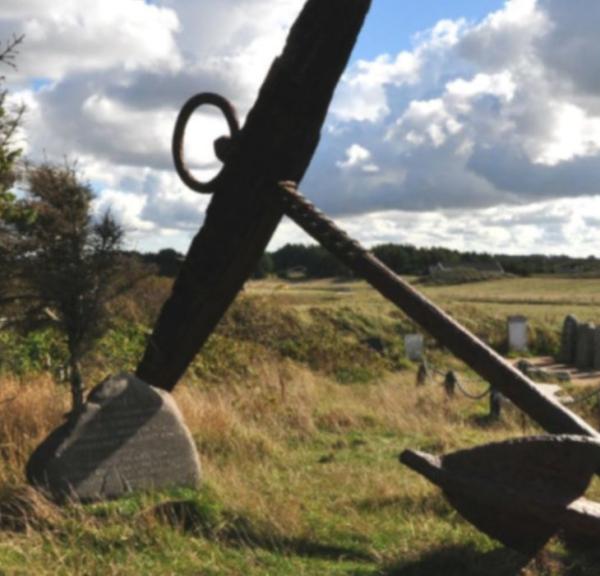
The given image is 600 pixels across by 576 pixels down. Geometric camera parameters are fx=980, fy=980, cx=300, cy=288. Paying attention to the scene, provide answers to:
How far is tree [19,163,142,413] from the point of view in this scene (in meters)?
7.69

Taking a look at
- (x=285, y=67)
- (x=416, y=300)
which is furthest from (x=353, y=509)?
(x=285, y=67)

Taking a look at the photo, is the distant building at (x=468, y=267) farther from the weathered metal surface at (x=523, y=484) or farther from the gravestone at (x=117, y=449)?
the weathered metal surface at (x=523, y=484)

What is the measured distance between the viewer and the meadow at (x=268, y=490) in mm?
4746

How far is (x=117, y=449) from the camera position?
578cm

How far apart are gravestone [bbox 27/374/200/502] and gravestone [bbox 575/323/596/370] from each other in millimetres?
15428

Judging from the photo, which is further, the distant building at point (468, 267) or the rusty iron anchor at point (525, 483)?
the distant building at point (468, 267)

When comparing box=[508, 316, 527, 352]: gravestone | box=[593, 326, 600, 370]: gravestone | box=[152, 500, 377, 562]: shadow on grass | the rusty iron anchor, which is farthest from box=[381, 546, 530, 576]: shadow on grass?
box=[508, 316, 527, 352]: gravestone

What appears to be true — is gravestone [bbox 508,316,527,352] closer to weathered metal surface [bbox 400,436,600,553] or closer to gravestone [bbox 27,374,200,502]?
gravestone [bbox 27,374,200,502]

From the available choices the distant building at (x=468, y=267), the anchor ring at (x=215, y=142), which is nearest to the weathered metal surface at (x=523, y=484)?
the anchor ring at (x=215, y=142)

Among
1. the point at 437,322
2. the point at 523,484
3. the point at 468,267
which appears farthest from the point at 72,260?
the point at 468,267

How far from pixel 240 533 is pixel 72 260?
3338 mm

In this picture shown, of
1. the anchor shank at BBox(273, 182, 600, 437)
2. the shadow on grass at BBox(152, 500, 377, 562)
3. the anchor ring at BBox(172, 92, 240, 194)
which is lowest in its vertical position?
the shadow on grass at BBox(152, 500, 377, 562)

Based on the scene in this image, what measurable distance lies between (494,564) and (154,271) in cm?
431

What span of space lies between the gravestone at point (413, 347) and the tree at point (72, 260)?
12460mm
